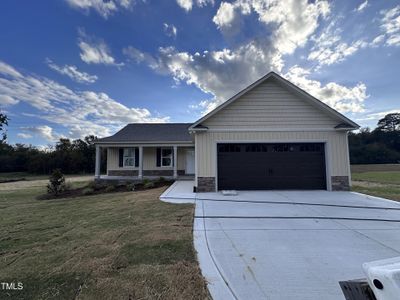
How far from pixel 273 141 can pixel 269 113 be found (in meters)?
1.37

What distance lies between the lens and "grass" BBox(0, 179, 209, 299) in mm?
2617

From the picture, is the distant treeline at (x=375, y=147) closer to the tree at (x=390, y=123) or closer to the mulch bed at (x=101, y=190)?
the tree at (x=390, y=123)

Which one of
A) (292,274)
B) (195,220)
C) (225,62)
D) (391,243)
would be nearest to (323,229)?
(391,243)

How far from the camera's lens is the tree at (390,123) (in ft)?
185

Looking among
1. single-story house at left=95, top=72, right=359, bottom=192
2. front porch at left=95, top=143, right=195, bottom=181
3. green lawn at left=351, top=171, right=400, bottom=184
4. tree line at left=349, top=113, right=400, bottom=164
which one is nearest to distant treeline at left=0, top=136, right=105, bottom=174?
front porch at left=95, top=143, right=195, bottom=181

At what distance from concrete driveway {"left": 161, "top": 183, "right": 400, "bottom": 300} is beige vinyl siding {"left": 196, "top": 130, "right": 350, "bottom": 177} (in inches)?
101

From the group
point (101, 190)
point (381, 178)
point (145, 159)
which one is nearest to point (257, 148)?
point (101, 190)

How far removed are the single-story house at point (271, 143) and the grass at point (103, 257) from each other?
440 centimetres

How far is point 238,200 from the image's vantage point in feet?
25.7

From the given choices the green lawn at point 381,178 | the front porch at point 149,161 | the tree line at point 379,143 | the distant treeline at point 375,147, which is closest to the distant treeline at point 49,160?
the front porch at point 149,161

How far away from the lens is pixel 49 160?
31031 mm

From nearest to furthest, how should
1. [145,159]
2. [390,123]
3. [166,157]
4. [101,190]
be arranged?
[101,190]
[145,159]
[166,157]
[390,123]

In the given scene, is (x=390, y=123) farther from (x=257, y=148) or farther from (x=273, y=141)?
(x=257, y=148)

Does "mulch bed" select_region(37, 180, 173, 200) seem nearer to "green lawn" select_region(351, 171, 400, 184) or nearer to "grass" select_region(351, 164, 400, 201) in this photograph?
"grass" select_region(351, 164, 400, 201)
